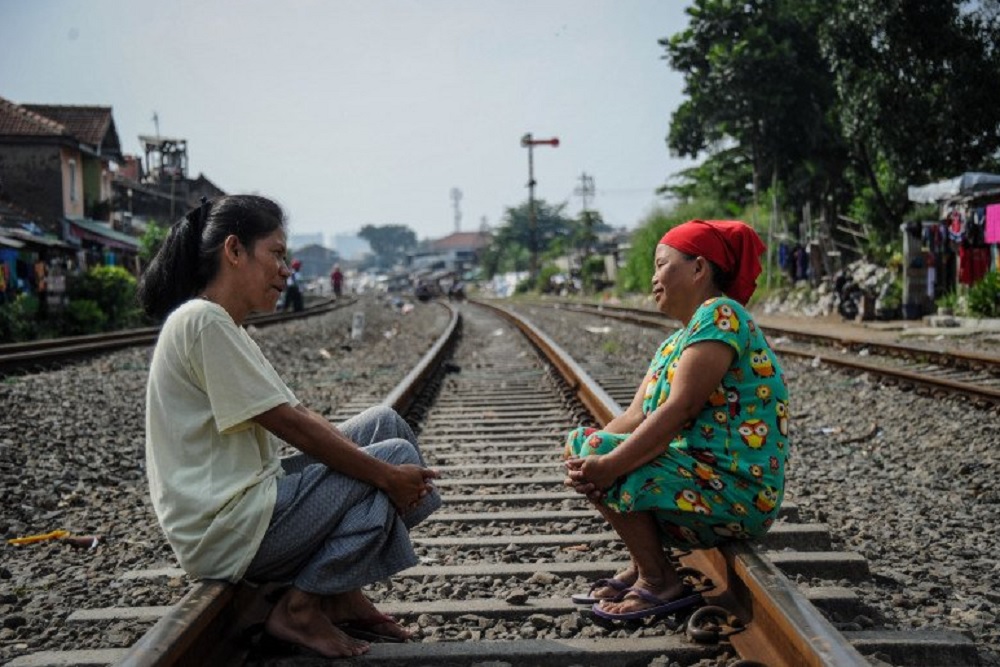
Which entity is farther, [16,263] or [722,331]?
[16,263]

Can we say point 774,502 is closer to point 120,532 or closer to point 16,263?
point 120,532

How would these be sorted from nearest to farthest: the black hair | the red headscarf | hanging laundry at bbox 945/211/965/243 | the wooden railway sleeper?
the wooden railway sleeper < the black hair < the red headscarf < hanging laundry at bbox 945/211/965/243

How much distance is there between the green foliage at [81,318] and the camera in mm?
19547

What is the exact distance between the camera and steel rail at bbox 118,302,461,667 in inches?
81.9

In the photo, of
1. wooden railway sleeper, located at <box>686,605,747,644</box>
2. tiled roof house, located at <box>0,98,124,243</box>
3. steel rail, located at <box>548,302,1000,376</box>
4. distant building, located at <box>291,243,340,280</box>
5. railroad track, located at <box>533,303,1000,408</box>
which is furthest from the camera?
distant building, located at <box>291,243,340,280</box>

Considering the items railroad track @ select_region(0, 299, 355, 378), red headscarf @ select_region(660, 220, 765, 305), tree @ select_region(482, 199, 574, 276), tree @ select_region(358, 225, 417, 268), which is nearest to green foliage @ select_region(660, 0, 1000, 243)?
railroad track @ select_region(0, 299, 355, 378)

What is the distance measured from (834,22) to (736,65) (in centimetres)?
469

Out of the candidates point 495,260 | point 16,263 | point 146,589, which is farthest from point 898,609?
point 495,260

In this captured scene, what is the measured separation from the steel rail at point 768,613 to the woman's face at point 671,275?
743 millimetres

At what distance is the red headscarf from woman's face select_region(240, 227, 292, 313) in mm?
1147

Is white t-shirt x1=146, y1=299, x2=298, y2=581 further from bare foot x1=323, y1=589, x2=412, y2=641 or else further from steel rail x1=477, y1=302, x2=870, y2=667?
steel rail x1=477, y1=302, x2=870, y2=667

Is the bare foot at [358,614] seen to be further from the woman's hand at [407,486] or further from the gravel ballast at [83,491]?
the gravel ballast at [83,491]

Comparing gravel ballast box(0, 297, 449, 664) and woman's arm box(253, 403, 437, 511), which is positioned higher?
woman's arm box(253, 403, 437, 511)

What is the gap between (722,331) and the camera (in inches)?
106
